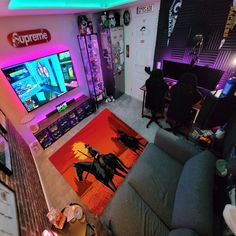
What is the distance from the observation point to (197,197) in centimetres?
110

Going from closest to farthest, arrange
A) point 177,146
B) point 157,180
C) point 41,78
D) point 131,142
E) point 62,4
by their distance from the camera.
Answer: point 157,180, point 177,146, point 62,4, point 41,78, point 131,142

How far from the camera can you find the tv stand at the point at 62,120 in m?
2.57

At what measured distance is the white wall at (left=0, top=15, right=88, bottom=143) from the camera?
2.04 meters

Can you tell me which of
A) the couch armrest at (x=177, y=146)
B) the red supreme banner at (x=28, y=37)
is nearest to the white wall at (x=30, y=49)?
the red supreme banner at (x=28, y=37)

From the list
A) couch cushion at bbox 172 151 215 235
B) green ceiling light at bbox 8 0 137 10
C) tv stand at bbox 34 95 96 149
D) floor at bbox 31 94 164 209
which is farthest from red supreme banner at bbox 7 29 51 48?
couch cushion at bbox 172 151 215 235

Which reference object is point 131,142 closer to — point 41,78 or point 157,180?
point 157,180

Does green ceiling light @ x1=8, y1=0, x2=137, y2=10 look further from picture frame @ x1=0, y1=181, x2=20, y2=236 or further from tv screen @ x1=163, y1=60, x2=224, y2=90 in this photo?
picture frame @ x1=0, y1=181, x2=20, y2=236

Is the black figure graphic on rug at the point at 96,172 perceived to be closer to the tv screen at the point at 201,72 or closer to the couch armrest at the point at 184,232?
the couch armrest at the point at 184,232

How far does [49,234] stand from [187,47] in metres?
3.27

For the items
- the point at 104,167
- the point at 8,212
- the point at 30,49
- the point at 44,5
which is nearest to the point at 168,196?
the point at 104,167

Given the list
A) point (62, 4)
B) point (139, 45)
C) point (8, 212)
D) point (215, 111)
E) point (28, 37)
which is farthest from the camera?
point (139, 45)

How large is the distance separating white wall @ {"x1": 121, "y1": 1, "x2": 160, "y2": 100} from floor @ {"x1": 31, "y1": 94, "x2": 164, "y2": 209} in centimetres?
58

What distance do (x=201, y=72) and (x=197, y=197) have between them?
205 centimetres

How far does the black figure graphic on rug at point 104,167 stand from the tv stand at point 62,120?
33.6 inches
